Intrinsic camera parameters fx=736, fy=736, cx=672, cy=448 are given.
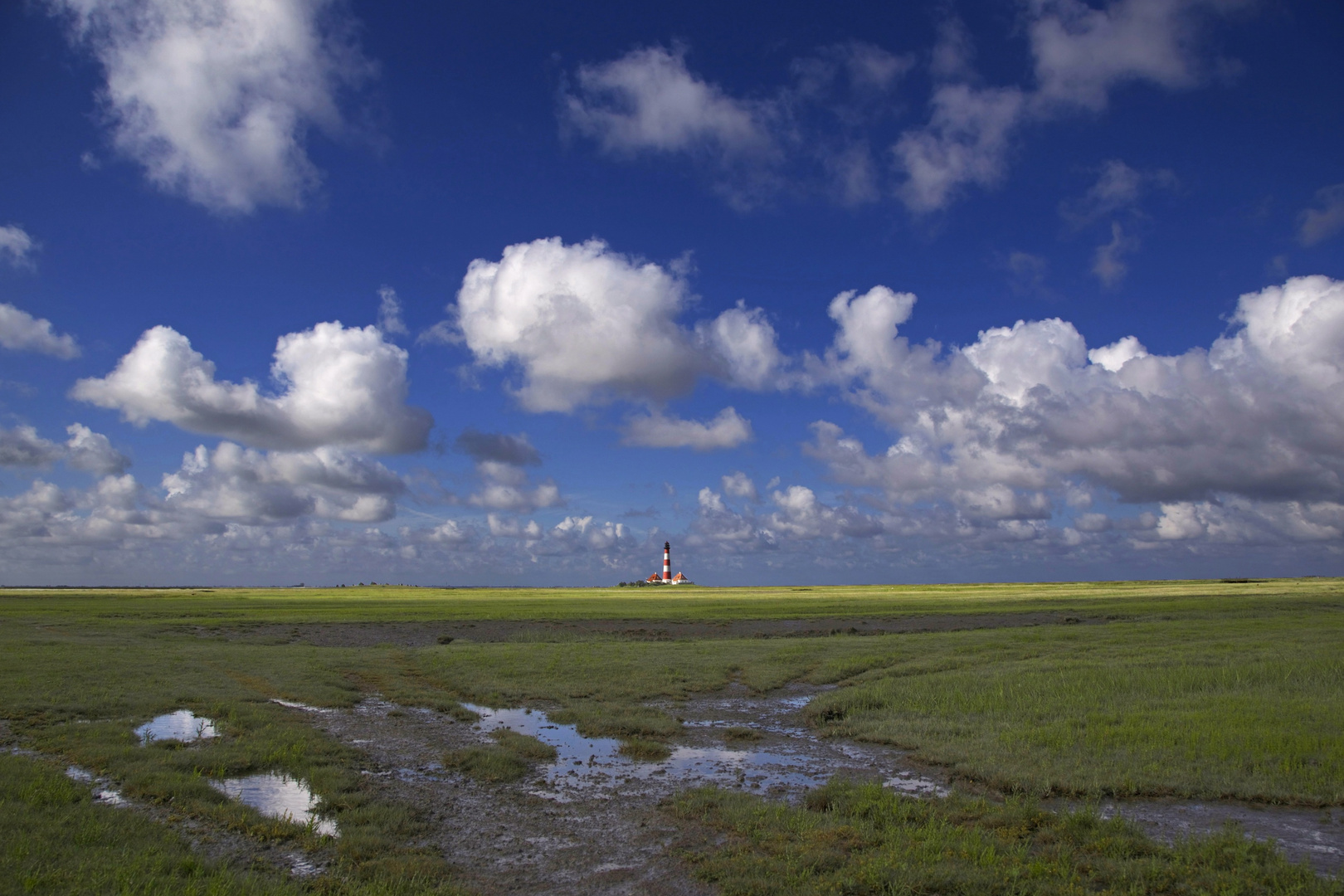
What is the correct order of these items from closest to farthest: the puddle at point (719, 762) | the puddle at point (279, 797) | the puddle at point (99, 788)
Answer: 1. the puddle at point (279, 797)
2. the puddle at point (99, 788)
3. the puddle at point (719, 762)

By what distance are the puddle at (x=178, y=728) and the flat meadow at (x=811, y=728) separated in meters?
0.45

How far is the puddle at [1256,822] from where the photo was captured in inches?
437

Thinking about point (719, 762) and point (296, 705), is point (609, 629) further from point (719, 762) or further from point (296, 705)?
point (719, 762)

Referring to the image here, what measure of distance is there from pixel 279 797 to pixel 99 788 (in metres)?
3.35

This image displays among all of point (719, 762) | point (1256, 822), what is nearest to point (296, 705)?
point (719, 762)

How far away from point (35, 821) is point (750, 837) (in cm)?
1103

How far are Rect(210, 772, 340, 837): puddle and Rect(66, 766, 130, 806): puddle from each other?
59.3 inches

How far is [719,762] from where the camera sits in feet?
58.1

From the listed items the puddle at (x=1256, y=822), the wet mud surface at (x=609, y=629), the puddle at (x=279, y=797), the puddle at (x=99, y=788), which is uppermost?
the puddle at (x=99, y=788)

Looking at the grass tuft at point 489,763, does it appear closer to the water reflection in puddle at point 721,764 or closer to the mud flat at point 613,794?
the mud flat at point 613,794

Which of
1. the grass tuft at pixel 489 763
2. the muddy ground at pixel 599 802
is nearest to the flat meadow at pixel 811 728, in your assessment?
the muddy ground at pixel 599 802

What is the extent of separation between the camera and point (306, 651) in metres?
39.2

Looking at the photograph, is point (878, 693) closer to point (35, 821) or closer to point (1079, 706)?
point (1079, 706)

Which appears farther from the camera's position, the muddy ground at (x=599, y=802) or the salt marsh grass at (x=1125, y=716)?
the salt marsh grass at (x=1125, y=716)
